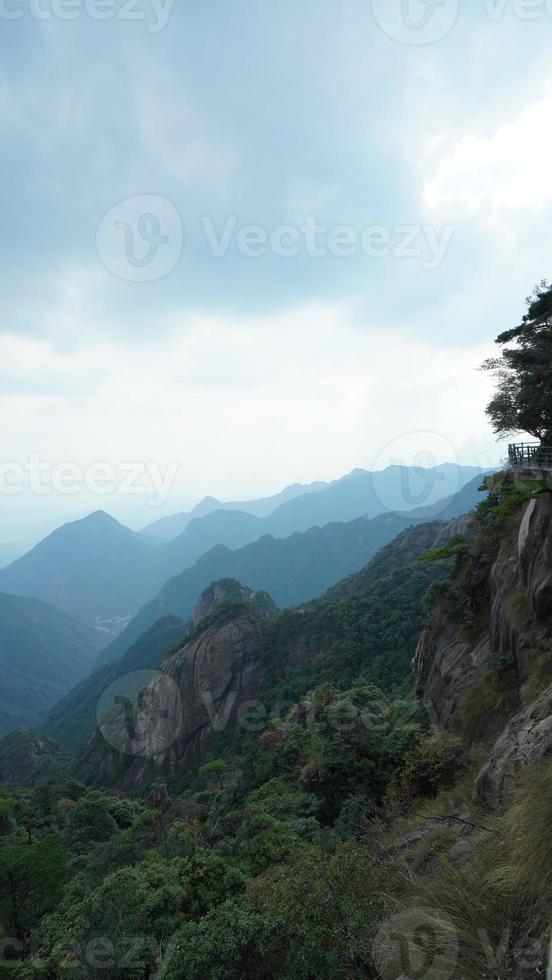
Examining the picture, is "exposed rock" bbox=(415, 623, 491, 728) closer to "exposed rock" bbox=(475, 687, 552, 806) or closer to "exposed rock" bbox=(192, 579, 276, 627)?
"exposed rock" bbox=(475, 687, 552, 806)

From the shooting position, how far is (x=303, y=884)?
5918 millimetres

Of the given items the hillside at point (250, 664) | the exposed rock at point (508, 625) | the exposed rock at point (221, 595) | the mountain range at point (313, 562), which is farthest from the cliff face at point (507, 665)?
the mountain range at point (313, 562)

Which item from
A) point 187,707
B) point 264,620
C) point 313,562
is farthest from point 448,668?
point 313,562

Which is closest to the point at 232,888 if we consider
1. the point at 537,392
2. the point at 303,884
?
the point at 303,884

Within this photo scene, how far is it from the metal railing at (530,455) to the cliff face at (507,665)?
7.90 feet

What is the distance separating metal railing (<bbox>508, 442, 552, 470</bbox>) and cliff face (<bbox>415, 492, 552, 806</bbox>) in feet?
7.90

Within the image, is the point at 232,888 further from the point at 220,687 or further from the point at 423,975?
the point at 220,687

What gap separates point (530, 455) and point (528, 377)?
10.7 ft

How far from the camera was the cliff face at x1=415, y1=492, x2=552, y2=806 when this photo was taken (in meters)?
6.91

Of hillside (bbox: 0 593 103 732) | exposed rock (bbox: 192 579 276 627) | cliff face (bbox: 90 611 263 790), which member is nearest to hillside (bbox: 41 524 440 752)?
exposed rock (bbox: 192 579 276 627)

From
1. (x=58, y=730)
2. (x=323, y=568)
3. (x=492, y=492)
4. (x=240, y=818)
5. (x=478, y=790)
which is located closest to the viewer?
(x=478, y=790)

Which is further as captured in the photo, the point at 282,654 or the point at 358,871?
the point at 282,654

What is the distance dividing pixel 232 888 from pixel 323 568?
180258mm

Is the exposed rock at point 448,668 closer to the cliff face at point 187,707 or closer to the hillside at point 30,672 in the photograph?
the cliff face at point 187,707
